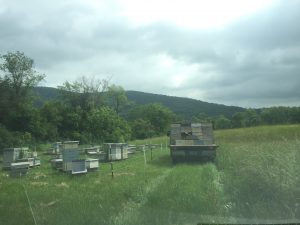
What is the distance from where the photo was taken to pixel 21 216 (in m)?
9.95

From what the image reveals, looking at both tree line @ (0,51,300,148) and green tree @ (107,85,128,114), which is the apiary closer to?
tree line @ (0,51,300,148)

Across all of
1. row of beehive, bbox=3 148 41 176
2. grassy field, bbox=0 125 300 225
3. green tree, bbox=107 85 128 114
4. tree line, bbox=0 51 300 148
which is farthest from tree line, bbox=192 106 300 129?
grassy field, bbox=0 125 300 225

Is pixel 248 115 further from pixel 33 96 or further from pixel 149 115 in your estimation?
pixel 33 96

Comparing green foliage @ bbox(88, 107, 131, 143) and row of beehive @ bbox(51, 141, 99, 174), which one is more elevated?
green foliage @ bbox(88, 107, 131, 143)

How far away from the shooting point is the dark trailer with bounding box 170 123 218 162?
24391 mm

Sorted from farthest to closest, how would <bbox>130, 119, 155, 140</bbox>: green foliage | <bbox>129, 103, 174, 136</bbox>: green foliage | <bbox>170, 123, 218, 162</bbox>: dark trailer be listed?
<bbox>129, 103, 174, 136</bbox>: green foliage, <bbox>130, 119, 155, 140</bbox>: green foliage, <bbox>170, 123, 218, 162</bbox>: dark trailer

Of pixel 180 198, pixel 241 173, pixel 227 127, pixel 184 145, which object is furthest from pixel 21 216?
pixel 227 127

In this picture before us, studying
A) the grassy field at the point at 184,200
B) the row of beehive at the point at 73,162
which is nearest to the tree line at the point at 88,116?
the row of beehive at the point at 73,162

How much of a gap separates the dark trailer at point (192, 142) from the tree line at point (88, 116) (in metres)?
2.22

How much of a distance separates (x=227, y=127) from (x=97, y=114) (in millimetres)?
8874

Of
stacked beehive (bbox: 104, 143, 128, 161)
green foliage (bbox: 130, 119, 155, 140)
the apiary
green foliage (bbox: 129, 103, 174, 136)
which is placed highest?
green foliage (bbox: 129, 103, 174, 136)

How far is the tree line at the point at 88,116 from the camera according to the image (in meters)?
31.3

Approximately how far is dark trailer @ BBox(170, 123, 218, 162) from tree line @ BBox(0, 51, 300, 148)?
2.22 meters

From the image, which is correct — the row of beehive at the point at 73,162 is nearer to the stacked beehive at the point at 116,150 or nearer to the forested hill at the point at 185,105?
the stacked beehive at the point at 116,150
